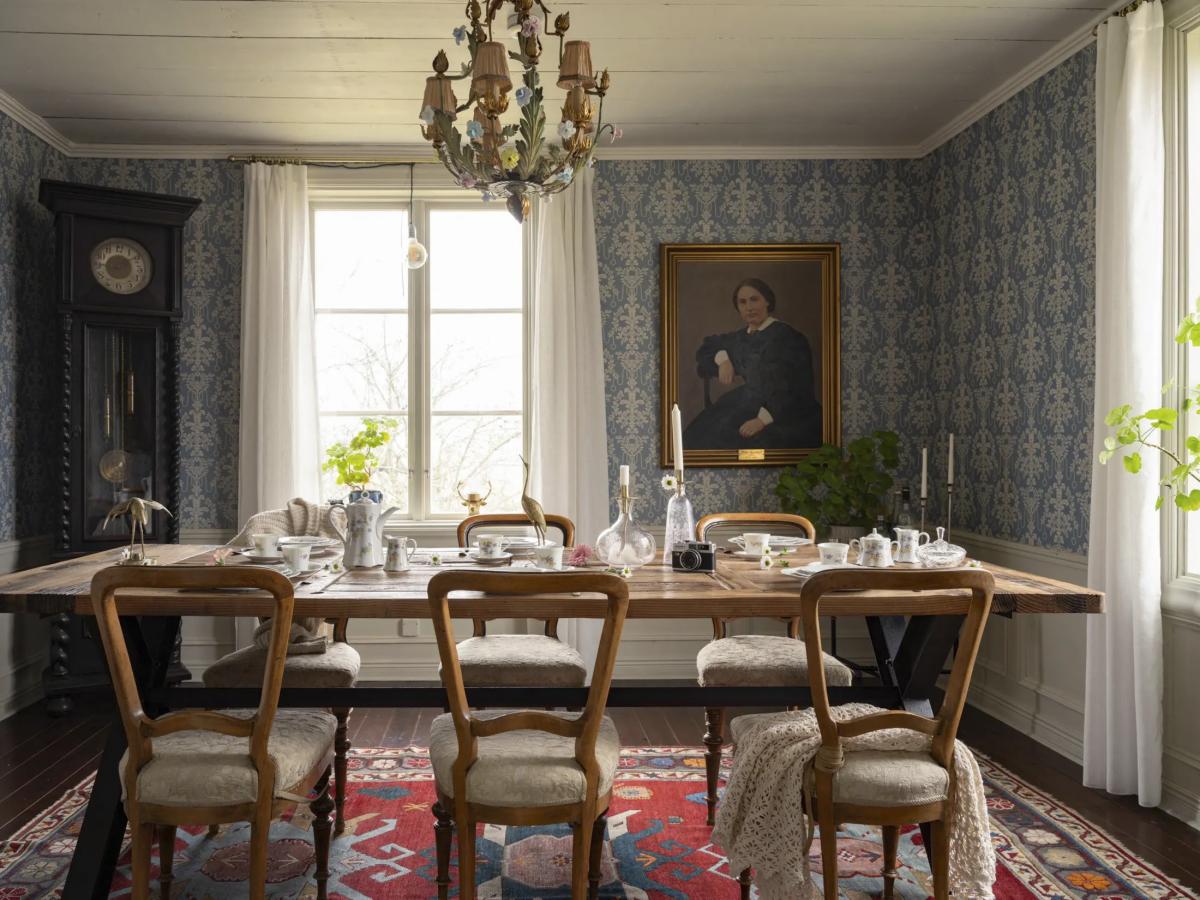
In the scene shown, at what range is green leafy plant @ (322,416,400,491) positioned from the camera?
4883mm

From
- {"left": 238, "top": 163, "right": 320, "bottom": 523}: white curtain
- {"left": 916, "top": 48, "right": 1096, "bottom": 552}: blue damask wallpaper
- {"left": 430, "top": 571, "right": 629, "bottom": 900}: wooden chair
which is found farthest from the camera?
{"left": 238, "top": 163, "right": 320, "bottom": 523}: white curtain

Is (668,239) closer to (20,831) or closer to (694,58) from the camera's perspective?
(694,58)

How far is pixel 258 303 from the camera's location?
4883 millimetres

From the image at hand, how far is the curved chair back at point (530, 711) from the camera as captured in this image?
196cm

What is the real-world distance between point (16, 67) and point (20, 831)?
9.60ft

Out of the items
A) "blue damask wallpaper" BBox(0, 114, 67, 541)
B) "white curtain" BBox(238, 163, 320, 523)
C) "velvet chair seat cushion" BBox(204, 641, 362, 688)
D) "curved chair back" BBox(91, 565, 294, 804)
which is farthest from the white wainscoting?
"curved chair back" BBox(91, 565, 294, 804)

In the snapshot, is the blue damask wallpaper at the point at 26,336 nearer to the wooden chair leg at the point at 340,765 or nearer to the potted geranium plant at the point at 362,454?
the potted geranium plant at the point at 362,454

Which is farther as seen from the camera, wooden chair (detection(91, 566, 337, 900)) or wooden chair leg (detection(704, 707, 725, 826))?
wooden chair leg (detection(704, 707, 725, 826))

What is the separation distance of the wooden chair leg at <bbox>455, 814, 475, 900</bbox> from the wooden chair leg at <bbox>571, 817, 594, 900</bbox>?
0.22 m

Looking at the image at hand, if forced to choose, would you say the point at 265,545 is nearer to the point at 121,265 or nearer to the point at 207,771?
the point at 207,771

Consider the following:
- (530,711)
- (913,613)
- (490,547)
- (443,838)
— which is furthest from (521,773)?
(913,613)

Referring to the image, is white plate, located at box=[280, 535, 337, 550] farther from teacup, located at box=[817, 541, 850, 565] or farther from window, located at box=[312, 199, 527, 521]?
window, located at box=[312, 199, 527, 521]

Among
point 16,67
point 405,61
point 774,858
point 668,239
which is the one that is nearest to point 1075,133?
point 668,239

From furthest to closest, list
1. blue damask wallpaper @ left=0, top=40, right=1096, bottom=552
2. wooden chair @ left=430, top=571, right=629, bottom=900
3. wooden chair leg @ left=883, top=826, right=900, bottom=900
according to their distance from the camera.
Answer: blue damask wallpaper @ left=0, top=40, right=1096, bottom=552 < wooden chair leg @ left=883, top=826, right=900, bottom=900 < wooden chair @ left=430, top=571, right=629, bottom=900
